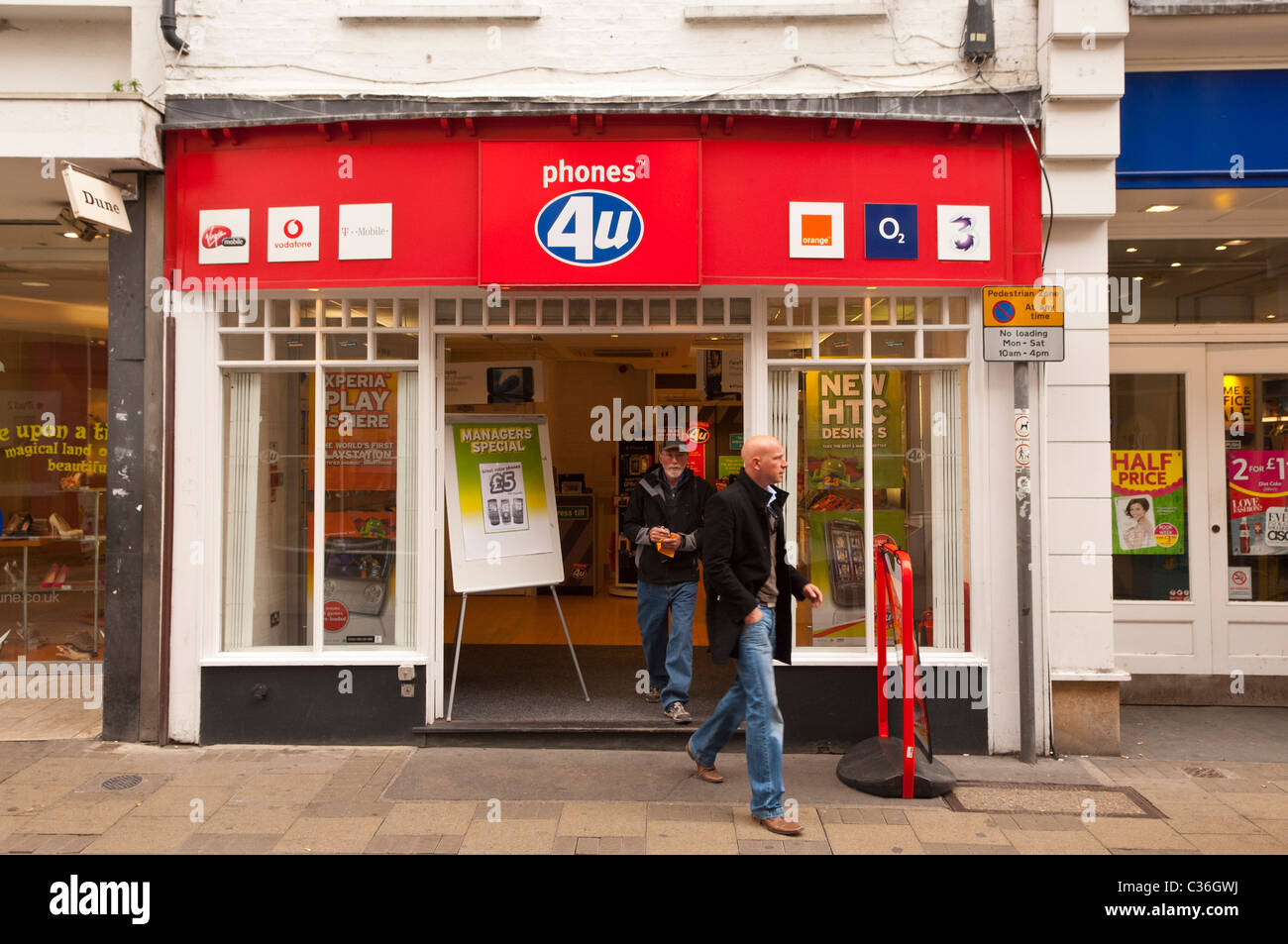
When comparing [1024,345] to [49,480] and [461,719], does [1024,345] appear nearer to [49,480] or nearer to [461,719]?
[461,719]

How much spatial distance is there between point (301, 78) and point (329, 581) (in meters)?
3.69

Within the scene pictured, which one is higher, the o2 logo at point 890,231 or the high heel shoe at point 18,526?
the o2 logo at point 890,231

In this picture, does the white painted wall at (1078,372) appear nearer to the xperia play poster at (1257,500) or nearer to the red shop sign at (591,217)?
the xperia play poster at (1257,500)

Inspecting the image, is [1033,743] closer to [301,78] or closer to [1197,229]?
[1197,229]

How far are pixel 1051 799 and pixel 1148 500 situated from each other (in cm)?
334

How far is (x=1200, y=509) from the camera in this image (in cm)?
768

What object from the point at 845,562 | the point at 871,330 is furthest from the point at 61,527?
the point at 871,330

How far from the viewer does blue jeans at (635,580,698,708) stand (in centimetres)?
659

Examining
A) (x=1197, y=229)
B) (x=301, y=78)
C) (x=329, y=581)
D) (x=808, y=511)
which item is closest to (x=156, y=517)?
(x=329, y=581)

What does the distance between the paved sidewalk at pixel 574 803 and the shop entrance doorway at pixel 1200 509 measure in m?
1.19

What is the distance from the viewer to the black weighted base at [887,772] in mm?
5586

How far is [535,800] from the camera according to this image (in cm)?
550

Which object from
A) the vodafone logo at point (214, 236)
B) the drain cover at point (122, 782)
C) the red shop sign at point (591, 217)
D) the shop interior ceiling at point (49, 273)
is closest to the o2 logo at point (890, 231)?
the red shop sign at point (591, 217)
